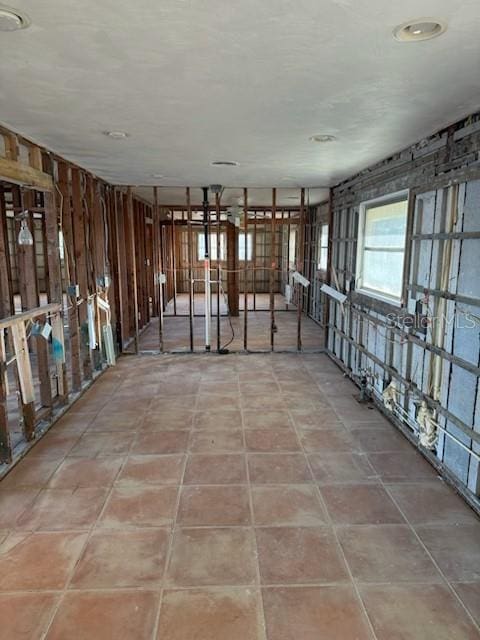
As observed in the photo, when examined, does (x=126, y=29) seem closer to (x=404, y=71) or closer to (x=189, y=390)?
(x=404, y=71)

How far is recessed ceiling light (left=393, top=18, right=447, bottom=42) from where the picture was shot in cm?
163

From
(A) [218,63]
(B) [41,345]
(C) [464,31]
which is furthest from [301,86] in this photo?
(B) [41,345]

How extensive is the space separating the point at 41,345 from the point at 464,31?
3.61 meters

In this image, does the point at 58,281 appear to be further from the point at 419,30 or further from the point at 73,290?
the point at 419,30

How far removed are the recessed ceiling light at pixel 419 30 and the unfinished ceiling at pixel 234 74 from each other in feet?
0.11

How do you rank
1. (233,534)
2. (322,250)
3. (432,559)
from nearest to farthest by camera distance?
(432,559)
(233,534)
(322,250)

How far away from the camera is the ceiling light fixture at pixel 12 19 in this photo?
61.3 inches

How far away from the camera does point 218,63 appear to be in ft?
6.48

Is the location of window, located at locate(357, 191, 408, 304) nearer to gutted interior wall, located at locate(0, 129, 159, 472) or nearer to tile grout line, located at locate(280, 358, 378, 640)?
tile grout line, located at locate(280, 358, 378, 640)

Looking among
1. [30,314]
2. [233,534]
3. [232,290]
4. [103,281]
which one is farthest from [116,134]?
[232,290]

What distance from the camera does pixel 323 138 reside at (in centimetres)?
334

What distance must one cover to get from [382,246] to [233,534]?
331cm

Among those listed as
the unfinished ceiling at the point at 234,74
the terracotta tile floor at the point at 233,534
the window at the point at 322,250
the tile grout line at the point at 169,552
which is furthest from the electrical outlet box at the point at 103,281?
the window at the point at 322,250

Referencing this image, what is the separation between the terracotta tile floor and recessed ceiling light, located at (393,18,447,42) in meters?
2.51
